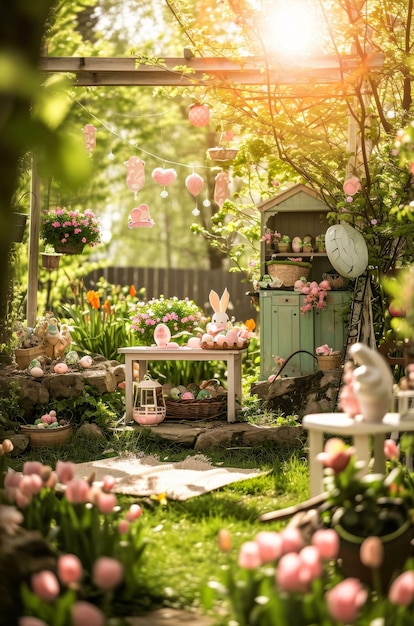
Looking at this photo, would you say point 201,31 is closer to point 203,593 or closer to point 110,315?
point 110,315

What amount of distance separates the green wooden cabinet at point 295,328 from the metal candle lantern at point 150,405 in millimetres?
1517

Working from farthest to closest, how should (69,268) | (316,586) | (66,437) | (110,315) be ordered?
(69,268) → (110,315) → (66,437) → (316,586)

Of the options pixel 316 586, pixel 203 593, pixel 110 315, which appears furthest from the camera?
pixel 110 315

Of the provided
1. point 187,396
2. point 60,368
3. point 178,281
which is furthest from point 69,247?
point 178,281

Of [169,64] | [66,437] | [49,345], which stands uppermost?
[169,64]

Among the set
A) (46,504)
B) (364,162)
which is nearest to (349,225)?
(364,162)

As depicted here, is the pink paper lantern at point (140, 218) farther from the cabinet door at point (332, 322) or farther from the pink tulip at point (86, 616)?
the pink tulip at point (86, 616)

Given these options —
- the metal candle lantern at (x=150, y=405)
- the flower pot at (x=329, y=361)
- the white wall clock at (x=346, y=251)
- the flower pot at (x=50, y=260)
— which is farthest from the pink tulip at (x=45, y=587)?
the flower pot at (x=50, y=260)

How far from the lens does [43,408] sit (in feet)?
25.8

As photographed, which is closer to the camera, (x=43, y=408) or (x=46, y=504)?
(x=46, y=504)

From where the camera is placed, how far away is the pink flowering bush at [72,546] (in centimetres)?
274

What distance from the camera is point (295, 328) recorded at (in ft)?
30.1

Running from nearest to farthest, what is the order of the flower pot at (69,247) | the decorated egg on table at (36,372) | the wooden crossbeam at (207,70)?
1. the decorated egg on table at (36,372)
2. the wooden crossbeam at (207,70)
3. the flower pot at (69,247)

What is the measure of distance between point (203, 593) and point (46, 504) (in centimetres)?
107
